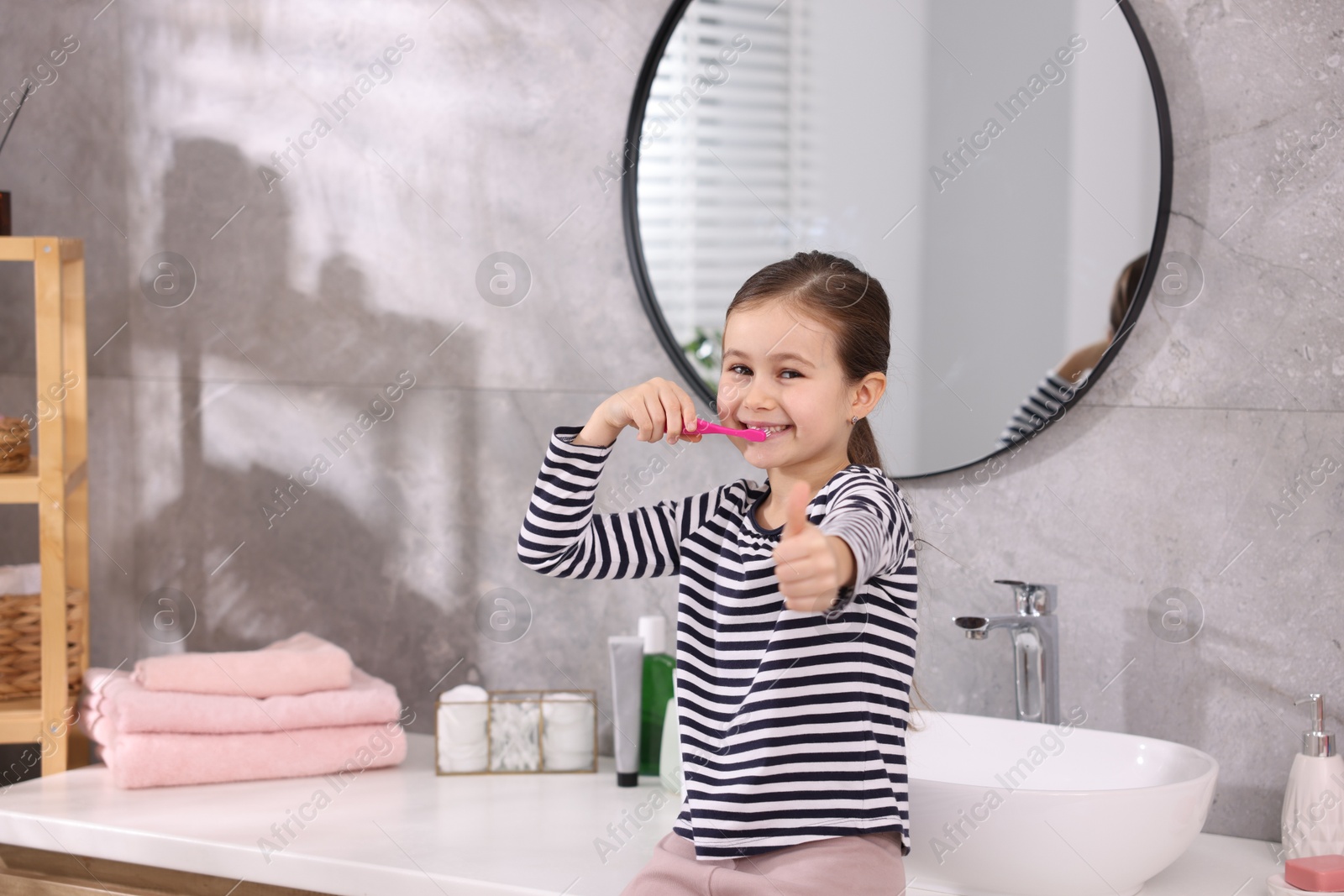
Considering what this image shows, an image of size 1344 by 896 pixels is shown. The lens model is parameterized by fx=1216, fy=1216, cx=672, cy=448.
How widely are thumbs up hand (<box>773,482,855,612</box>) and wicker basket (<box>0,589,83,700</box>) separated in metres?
1.17

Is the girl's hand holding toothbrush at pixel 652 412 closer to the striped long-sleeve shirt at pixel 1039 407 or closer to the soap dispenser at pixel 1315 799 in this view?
the striped long-sleeve shirt at pixel 1039 407

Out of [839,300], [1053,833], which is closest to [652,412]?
[839,300]

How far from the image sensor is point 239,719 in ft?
4.81


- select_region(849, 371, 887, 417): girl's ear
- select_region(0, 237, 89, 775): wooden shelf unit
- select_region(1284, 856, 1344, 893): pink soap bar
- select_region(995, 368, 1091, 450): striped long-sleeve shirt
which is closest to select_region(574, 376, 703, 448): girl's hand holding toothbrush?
select_region(849, 371, 887, 417): girl's ear

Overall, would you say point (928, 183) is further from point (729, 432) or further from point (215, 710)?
point (215, 710)

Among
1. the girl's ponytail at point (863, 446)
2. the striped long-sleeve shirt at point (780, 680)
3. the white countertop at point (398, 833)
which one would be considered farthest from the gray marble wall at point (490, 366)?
the striped long-sleeve shirt at point (780, 680)

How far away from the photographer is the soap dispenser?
1143mm

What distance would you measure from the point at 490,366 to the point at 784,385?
747mm

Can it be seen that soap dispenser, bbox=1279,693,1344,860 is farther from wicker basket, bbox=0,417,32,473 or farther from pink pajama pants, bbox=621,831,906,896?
wicker basket, bbox=0,417,32,473

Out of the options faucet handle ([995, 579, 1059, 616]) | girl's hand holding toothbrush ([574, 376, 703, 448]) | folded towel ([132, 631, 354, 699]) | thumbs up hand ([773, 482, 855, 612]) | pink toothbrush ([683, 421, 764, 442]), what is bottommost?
folded towel ([132, 631, 354, 699])

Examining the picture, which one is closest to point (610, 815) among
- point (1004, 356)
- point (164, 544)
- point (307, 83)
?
point (1004, 356)

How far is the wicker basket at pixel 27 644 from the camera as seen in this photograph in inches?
60.5

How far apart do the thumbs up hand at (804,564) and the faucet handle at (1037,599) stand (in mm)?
614

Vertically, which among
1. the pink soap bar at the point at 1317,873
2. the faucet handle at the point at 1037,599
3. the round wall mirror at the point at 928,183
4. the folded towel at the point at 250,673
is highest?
the round wall mirror at the point at 928,183
